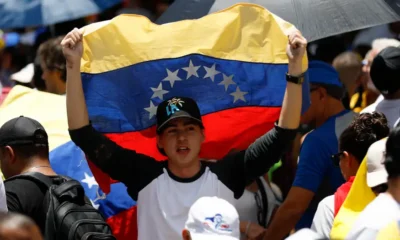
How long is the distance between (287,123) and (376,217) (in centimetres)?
138

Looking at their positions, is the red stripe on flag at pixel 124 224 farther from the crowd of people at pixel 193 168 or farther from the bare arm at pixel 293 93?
the bare arm at pixel 293 93

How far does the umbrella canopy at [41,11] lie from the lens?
26.3 feet

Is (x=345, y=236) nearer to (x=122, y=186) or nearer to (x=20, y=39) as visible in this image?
(x=122, y=186)

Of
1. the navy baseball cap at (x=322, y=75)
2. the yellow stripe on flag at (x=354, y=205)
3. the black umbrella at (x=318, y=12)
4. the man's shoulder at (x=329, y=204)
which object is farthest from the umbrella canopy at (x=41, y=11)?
the yellow stripe on flag at (x=354, y=205)

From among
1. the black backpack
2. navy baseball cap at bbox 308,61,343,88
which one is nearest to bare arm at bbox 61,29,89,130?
the black backpack

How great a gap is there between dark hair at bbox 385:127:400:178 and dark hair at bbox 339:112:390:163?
126 centimetres

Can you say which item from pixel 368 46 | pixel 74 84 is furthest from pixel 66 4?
pixel 368 46

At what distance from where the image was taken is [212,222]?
4551 millimetres

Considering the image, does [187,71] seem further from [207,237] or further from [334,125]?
[207,237]

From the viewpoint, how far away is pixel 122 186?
21.5ft

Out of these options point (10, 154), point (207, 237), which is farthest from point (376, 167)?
point (10, 154)

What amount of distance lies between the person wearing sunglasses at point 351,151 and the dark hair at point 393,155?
1210mm

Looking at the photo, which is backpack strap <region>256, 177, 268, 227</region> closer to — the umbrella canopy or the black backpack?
the black backpack

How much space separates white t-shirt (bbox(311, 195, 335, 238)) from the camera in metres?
5.58
